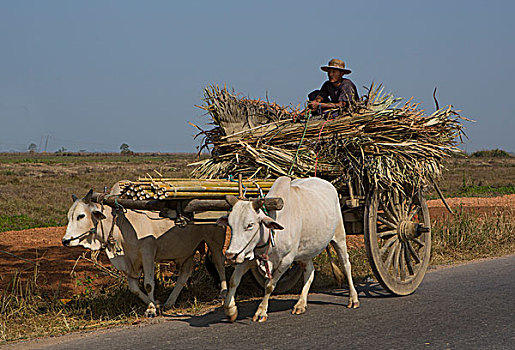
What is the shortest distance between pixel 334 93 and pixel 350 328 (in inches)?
140

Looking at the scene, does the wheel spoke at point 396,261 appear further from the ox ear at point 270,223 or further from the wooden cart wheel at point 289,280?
the ox ear at point 270,223

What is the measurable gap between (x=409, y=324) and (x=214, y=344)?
6.44 feet

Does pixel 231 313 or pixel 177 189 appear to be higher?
pixel 177 189

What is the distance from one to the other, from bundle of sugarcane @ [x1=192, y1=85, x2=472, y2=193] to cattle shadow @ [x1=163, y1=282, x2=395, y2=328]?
54.8 inches

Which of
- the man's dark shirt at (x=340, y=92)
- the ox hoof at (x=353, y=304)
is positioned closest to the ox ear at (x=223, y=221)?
the ox hoof at (x=353, y=304)

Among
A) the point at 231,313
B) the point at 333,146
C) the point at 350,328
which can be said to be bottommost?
the point at 350,328

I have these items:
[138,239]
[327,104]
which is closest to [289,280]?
[138,239]

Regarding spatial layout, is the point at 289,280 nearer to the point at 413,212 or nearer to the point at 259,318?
the point at 259,318

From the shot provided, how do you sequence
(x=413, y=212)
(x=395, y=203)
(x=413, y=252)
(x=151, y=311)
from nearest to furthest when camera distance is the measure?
(x=151, y=311)
(x=395, y=203)
(x=413, y=252)
(x=413, y=212)

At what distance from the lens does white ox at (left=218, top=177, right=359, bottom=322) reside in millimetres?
5043

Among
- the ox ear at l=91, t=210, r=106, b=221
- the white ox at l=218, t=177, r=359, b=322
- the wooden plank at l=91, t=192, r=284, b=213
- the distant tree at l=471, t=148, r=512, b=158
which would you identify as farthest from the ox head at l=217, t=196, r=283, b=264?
the distant tree at l=471, t=148, r=512, b=158

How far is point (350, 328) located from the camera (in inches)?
218

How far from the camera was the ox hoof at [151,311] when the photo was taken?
608 cm

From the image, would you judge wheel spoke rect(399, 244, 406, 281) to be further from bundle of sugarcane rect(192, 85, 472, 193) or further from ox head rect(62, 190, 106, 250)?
ox head rect(62, 190, 106, 250)
